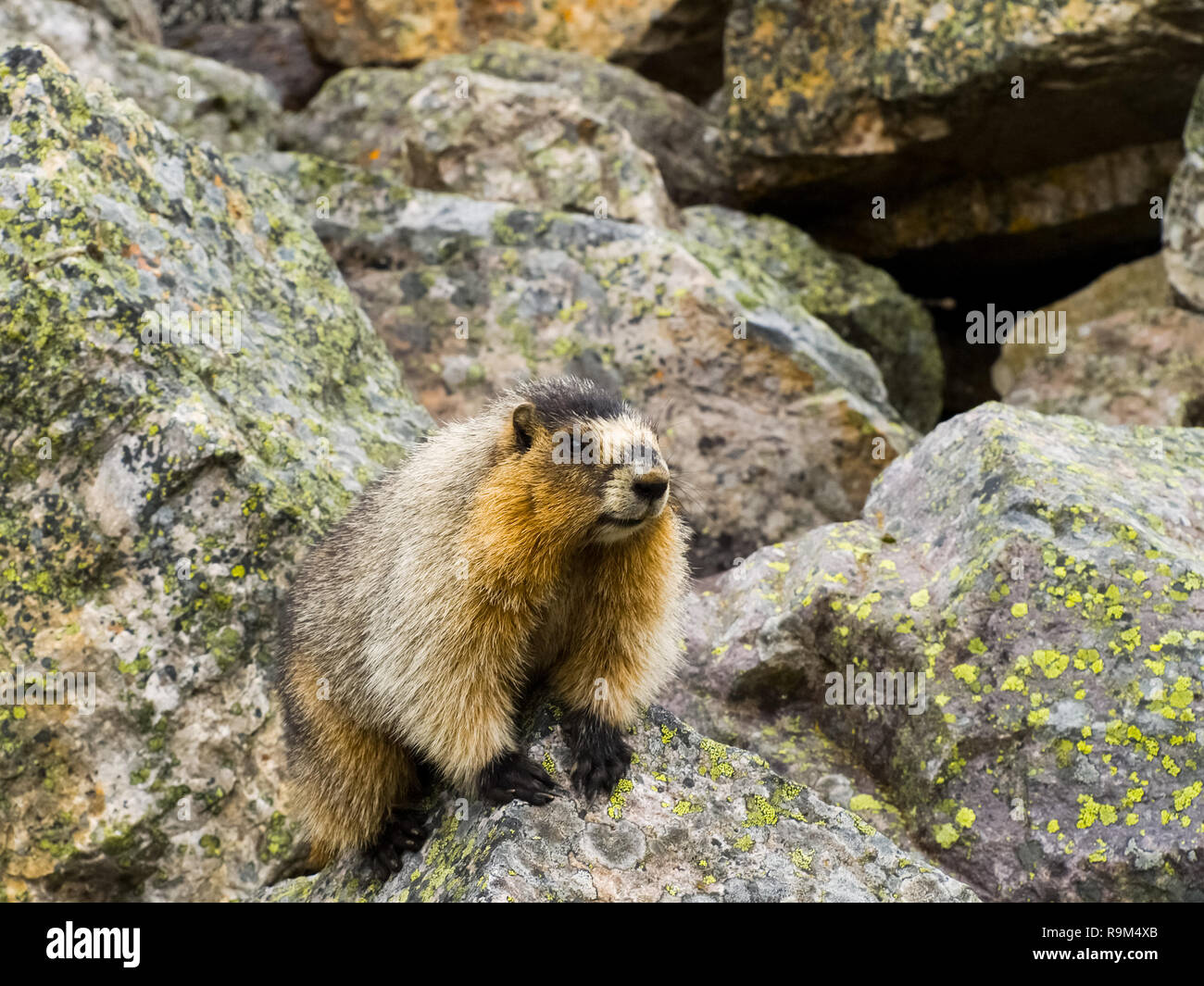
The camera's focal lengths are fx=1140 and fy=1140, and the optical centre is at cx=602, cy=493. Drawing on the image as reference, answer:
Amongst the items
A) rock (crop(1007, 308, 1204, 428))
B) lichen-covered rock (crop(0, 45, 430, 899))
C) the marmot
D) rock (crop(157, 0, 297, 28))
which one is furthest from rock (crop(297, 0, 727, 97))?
the marmot

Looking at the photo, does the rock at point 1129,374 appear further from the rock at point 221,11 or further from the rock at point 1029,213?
the rock at point 221,11

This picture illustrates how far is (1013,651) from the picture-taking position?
6.39 m

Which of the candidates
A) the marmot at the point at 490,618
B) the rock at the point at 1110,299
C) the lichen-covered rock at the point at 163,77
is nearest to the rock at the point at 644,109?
the lichen-covered rock at the point at 163,77

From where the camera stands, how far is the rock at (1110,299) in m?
11.8

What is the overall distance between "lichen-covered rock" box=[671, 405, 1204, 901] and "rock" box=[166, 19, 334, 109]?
482 inches

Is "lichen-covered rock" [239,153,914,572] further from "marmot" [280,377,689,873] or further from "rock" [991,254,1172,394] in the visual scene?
"marmot" [280,377,689,873]

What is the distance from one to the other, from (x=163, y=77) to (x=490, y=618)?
35.7 ft

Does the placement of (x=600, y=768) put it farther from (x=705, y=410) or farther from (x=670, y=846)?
(x=705, y=410)

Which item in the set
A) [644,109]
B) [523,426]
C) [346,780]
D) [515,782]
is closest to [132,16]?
[644,109]

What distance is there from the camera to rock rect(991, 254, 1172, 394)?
1184 cm

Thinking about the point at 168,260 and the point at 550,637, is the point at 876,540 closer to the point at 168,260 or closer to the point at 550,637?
the point at 550,637

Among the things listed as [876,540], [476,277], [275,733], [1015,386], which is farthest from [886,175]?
[275,733]

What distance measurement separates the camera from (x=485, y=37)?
53.1 feet

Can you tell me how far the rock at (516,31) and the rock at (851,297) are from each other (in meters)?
3.89
